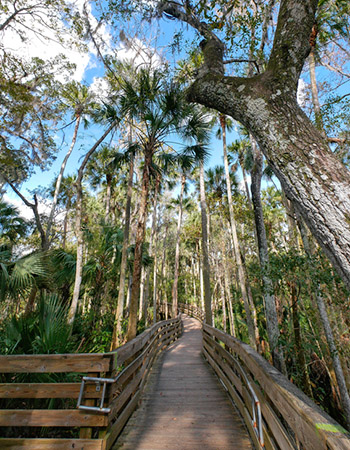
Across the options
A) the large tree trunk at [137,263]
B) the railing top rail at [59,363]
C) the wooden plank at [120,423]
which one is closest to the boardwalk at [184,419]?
the wooden plank at [120,423]

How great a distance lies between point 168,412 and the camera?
3.48 metres

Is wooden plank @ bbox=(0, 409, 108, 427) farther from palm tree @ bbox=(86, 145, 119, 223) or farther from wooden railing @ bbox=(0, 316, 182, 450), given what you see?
palm tree @ bbox=(86, 145, 119, 223)

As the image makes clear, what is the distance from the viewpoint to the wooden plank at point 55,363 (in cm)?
238

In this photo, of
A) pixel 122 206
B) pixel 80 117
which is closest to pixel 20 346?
pixel 80 117

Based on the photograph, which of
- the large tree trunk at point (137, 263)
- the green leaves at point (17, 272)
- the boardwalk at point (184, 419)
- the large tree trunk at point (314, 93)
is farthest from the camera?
the large tree trunk at point (137, 263)

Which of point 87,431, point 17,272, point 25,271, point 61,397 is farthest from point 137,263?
point 87,431

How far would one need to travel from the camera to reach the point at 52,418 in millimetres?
2275

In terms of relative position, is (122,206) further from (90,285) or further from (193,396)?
(193,396)

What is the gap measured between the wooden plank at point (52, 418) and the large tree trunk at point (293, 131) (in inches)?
101

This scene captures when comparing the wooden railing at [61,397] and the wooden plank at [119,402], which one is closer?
the wooden railing at [61,397]

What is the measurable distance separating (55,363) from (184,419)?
2.08 metres

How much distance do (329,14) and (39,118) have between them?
1121cm

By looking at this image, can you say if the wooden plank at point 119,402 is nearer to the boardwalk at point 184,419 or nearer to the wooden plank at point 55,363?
the boardwalk at point 184,419

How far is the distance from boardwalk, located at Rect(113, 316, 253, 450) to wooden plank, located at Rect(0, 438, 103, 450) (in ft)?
1.80
